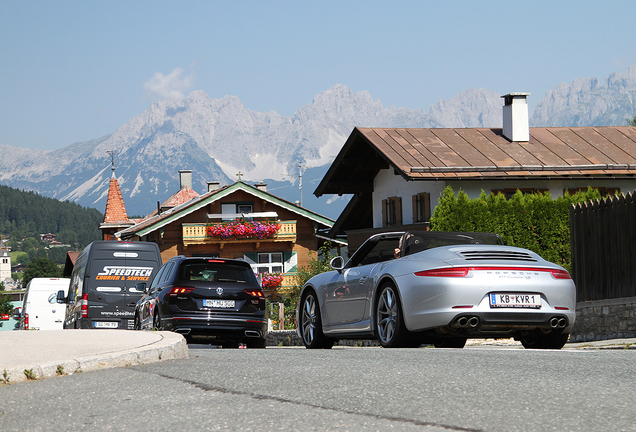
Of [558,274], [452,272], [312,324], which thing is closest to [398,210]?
[312,324]

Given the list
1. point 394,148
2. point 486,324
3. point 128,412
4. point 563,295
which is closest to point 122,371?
point 128,412

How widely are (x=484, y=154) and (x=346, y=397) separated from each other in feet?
81.9

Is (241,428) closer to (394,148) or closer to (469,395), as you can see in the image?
(469,395)

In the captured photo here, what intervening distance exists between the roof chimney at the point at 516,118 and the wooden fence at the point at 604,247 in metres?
16.0

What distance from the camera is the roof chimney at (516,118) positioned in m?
31.8

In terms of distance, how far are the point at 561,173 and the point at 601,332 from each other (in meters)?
14.9

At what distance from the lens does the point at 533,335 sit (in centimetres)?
1062

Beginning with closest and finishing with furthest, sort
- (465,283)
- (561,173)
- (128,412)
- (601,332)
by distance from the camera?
(128,412) < (465,283) < (601,332) < (561,173)

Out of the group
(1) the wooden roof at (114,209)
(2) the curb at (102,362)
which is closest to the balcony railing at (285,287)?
(1) the wooden roof at (114,209)

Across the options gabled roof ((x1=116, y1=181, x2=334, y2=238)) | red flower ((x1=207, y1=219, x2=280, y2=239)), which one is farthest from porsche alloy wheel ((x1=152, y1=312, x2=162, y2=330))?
red flower ((x1=207, y1=219, x2=280, y2=239))

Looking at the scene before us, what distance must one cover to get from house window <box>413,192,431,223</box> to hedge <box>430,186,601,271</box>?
202 inches

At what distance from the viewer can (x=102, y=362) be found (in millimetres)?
8281

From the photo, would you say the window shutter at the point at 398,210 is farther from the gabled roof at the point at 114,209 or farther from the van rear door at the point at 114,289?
the gabled roof at the point at 114,209

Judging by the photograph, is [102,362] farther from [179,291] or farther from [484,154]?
[484,154]
